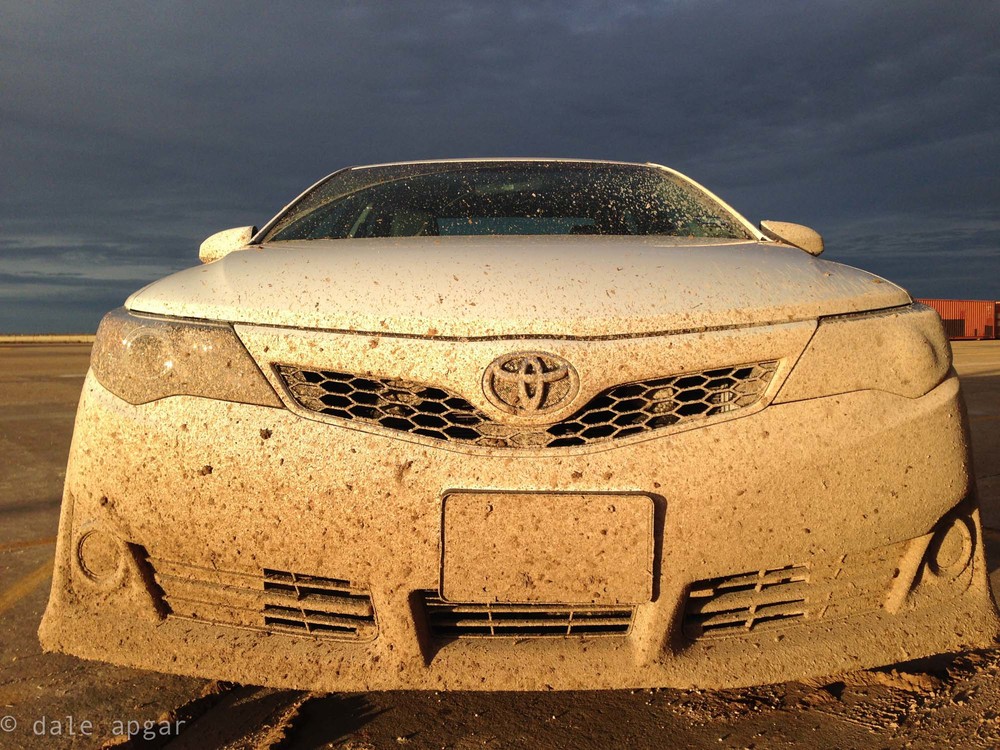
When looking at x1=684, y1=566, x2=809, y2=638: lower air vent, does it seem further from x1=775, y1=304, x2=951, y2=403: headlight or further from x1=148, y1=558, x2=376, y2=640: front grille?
x1=148, y1=558, x2=376, y2=640: front grille

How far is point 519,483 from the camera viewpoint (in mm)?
1508

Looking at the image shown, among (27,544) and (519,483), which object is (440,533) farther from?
(27,544)

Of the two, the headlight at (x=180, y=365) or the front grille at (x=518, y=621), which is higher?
the headlight at (x=180, y=365)

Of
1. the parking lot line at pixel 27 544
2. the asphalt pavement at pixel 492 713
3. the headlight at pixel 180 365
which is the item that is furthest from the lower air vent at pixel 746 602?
the parking lot line at pixel 27 544

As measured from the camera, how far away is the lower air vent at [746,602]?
64.7 inches

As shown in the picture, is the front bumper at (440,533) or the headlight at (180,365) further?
the headlight at (180,365)

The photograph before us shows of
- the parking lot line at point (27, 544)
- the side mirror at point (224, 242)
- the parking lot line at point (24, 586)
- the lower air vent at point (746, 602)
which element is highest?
the side mirror at point (224, 242)

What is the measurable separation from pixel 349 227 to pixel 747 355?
5.22ft

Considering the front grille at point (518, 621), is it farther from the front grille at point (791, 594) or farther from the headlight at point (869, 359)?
the headlight at point (869, 359)

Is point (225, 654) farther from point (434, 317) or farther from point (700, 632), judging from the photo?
point (700, 632)

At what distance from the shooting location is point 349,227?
2.78m

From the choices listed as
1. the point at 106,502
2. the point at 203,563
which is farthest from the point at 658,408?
the point at 106,502

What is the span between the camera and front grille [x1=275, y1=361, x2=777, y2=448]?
5.16 ft

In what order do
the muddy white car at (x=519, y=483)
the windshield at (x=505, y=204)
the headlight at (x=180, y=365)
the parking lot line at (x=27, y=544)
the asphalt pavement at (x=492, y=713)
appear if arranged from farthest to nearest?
the parking lot line at (x=27, y=544) → the windshield at (x=505, y=204) → the asphalt pavement at (x=492, y=713) → the headlight at (x=180, y=365) → the muddy white car at (x=519, y=483)
